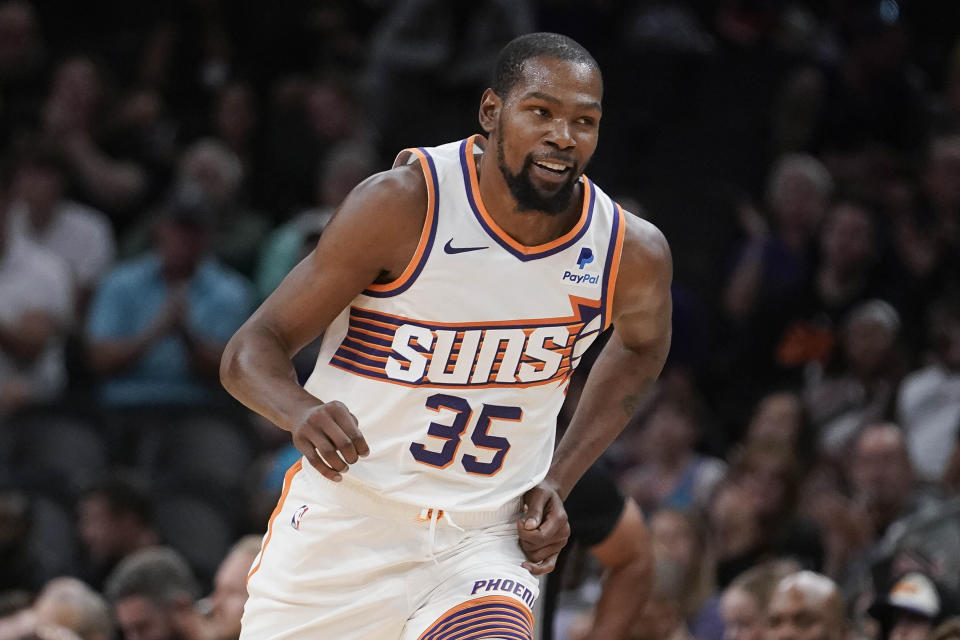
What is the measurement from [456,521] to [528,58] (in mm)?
1221

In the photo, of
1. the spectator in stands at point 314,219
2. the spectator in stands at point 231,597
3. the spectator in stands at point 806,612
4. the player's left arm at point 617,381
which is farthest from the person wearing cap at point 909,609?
the spectator in stands at point 314,219

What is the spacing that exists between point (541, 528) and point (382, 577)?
0.45 m

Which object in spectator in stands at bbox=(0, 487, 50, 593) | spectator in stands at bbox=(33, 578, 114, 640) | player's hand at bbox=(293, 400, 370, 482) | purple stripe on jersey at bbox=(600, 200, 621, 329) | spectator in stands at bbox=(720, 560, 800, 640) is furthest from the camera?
spectator in stands at bbox=(0, 487, 50, 593)

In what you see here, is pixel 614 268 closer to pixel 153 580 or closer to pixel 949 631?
pixel 949 631

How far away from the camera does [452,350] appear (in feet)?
13.3

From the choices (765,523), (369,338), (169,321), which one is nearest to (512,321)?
(369,338)

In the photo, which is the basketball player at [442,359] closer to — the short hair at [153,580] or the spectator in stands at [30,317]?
the short hair at [153,580]

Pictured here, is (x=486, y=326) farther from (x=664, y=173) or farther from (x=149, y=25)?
(x=149, y=25)

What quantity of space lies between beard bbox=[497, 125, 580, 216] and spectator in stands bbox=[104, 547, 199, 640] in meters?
3.41

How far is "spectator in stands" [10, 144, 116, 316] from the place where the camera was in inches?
393

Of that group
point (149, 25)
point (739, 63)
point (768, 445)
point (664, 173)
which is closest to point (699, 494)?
point (768, 445)

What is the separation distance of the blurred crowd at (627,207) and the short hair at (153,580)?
2 cm

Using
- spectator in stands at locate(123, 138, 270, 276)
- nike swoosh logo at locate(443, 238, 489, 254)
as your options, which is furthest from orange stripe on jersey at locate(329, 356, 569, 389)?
spectator in stands at locate(123, 138, 270, 276)

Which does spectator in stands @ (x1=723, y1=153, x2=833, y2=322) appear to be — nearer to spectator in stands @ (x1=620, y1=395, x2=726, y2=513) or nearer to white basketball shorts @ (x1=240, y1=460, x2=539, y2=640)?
spectator in stands @ (x1=620, y1=395, x2=726, y2=513)
